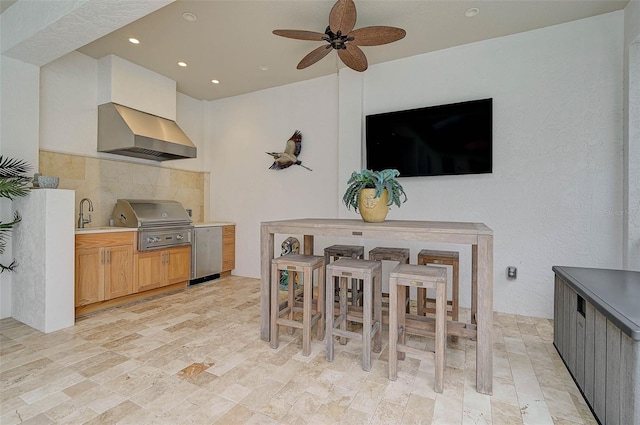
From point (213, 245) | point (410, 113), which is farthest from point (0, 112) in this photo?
point (410, 113)

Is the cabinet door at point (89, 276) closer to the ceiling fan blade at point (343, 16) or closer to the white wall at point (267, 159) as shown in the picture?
the white wall at point (267, 159)

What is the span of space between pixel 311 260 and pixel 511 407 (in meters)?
1.54

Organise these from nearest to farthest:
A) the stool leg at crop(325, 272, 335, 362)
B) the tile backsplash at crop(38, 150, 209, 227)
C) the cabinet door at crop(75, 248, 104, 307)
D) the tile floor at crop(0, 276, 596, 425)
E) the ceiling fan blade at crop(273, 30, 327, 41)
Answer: the tile floor at crop(0, 276, 596, 425) → the stool leg at crop(325, 272, 335, 362) → the ceiling fan blade at crop(273, 30, 327, 41) → the cabinet door at crop(75, 248, 104, 307) → the tile backsplash at crop(38, 150, 209, 227)

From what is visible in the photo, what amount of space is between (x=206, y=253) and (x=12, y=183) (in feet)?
7.20

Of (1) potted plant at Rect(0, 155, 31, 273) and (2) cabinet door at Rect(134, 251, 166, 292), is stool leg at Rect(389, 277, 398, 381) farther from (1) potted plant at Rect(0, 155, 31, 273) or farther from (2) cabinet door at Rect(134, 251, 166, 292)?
(1) potted plant at Rect(0, 155, 31, 273)

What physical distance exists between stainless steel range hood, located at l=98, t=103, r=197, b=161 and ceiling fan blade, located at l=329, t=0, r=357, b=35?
2.58 meters

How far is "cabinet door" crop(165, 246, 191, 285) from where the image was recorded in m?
3.84

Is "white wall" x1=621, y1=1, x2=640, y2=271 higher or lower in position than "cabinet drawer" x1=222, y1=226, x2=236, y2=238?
higher

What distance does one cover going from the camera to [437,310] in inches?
73.6

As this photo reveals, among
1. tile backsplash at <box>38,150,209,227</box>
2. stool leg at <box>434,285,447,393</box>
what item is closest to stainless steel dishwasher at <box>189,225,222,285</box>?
tile backsplash at <box>38,150,209,227</box>

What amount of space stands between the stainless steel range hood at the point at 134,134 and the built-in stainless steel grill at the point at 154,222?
0.66m

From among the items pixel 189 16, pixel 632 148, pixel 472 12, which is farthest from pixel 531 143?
pixel 189 16

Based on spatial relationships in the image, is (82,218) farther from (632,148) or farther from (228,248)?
(632,148)

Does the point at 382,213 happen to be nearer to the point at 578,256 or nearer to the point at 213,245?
the point at 578,256
